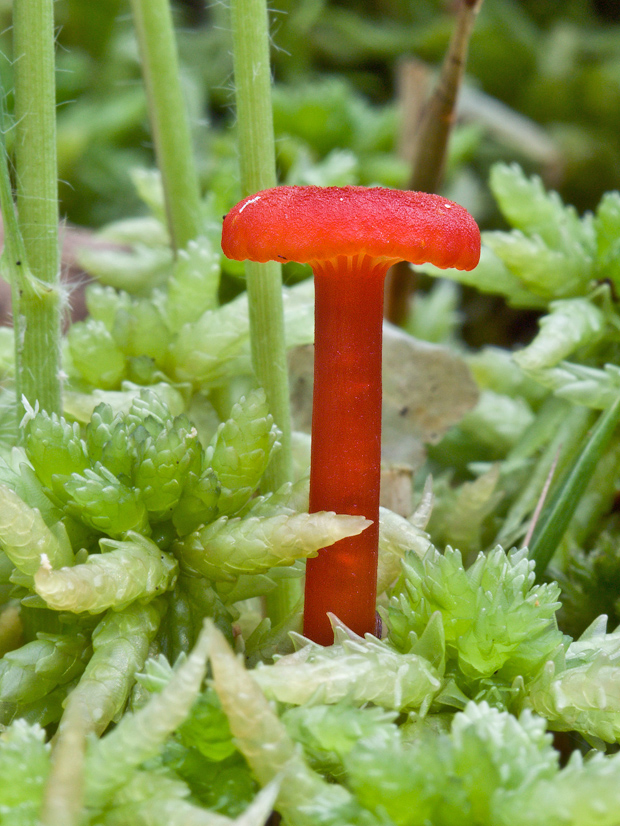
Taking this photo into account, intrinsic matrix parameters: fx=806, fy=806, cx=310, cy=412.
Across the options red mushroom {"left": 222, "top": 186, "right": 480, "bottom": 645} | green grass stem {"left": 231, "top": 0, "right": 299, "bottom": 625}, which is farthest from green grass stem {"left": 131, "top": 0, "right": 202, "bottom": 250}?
red mushroom {"left": 222, "top": 186, "right": 480, "bottom": 645}

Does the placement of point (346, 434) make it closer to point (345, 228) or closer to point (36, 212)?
point (345, 228)

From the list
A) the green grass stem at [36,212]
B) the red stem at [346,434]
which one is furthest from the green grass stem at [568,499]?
the green grass stem at [36,212]

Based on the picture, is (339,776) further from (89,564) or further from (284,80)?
(284,80)

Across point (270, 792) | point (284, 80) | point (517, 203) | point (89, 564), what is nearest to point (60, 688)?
point (89, 564)

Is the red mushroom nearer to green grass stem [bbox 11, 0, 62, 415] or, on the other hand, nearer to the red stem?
the red stem

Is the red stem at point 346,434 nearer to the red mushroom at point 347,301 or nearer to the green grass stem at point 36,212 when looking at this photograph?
the red mushroom at point 347,301

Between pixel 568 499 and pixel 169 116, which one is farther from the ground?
pixel 169 116

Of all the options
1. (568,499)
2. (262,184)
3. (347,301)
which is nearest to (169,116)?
(262,184)
